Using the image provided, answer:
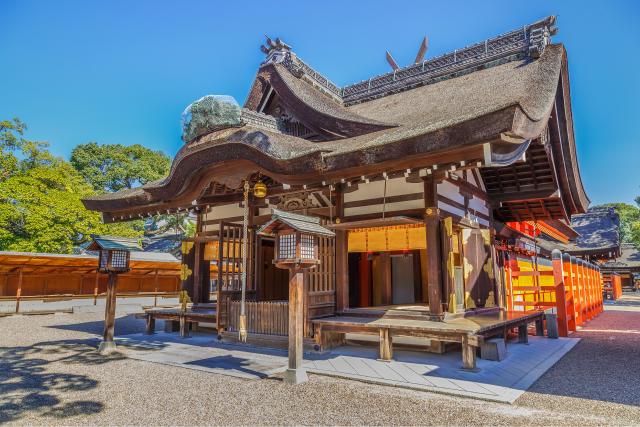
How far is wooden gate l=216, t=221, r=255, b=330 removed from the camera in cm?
845

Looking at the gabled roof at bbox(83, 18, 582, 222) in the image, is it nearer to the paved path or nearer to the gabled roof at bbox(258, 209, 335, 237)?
the gabled roof at bbox(258, 209, 335, 237)

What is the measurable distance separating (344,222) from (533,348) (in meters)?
4.46

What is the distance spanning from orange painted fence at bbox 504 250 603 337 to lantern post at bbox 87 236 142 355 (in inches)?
363

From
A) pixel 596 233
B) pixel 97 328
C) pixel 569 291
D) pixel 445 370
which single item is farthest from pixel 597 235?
pixel 97 328

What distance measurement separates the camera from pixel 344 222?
806cm

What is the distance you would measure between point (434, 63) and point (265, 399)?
460 inches

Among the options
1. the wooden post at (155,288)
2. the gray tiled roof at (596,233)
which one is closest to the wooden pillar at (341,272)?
the wooden post at (155,288)

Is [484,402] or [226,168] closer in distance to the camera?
[484,402]

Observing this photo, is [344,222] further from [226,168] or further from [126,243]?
[126,243]

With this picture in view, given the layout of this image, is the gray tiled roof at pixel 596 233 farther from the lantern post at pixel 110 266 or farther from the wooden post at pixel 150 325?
the lantern post at pixel 110 266

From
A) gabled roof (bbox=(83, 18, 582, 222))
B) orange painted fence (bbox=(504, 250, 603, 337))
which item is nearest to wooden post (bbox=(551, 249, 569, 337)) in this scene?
orange painted fence (bbox=(504, 250, 603, 337))

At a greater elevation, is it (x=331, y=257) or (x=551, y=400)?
(x=331, y=257)

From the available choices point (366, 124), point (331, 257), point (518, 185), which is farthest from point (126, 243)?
point (518, 185)

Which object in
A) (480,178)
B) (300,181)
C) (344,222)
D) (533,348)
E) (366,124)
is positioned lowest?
(533,348)
